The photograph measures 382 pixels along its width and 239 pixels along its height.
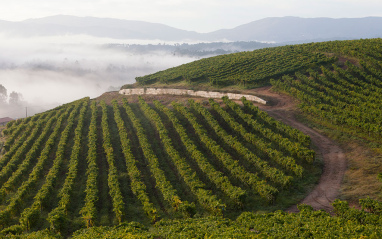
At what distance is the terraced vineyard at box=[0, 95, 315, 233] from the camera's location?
33625 millimetres

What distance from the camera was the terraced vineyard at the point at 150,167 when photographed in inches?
1324

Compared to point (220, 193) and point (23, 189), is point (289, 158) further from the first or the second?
point (23, 189)

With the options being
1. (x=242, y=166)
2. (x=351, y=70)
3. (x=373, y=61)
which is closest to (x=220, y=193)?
(x=242, y=166)

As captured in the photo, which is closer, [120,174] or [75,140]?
[120,174]

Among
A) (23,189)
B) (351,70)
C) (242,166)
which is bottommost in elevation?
(23,189)

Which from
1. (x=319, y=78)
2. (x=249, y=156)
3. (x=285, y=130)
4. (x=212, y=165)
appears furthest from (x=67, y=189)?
(x=319, y=78)

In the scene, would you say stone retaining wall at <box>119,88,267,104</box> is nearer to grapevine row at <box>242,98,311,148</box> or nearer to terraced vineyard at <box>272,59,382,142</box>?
terraced vineyard at <box>272,59,382,142</box>

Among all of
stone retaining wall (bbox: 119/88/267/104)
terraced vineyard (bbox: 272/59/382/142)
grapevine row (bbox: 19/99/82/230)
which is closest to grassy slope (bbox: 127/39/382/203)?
terraced vineyard (bbox: 272/59/382/142)

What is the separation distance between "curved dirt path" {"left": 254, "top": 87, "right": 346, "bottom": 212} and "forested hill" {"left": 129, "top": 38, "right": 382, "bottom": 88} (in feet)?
53.3

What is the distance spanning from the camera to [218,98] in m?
75.0

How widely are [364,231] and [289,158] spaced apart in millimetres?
17427

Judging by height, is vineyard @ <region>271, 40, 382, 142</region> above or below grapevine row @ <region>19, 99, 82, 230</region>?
above

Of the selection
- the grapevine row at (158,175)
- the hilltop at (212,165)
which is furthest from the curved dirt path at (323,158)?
the grapevine row at (158,175)

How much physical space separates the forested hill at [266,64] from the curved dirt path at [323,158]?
53.3 ft
